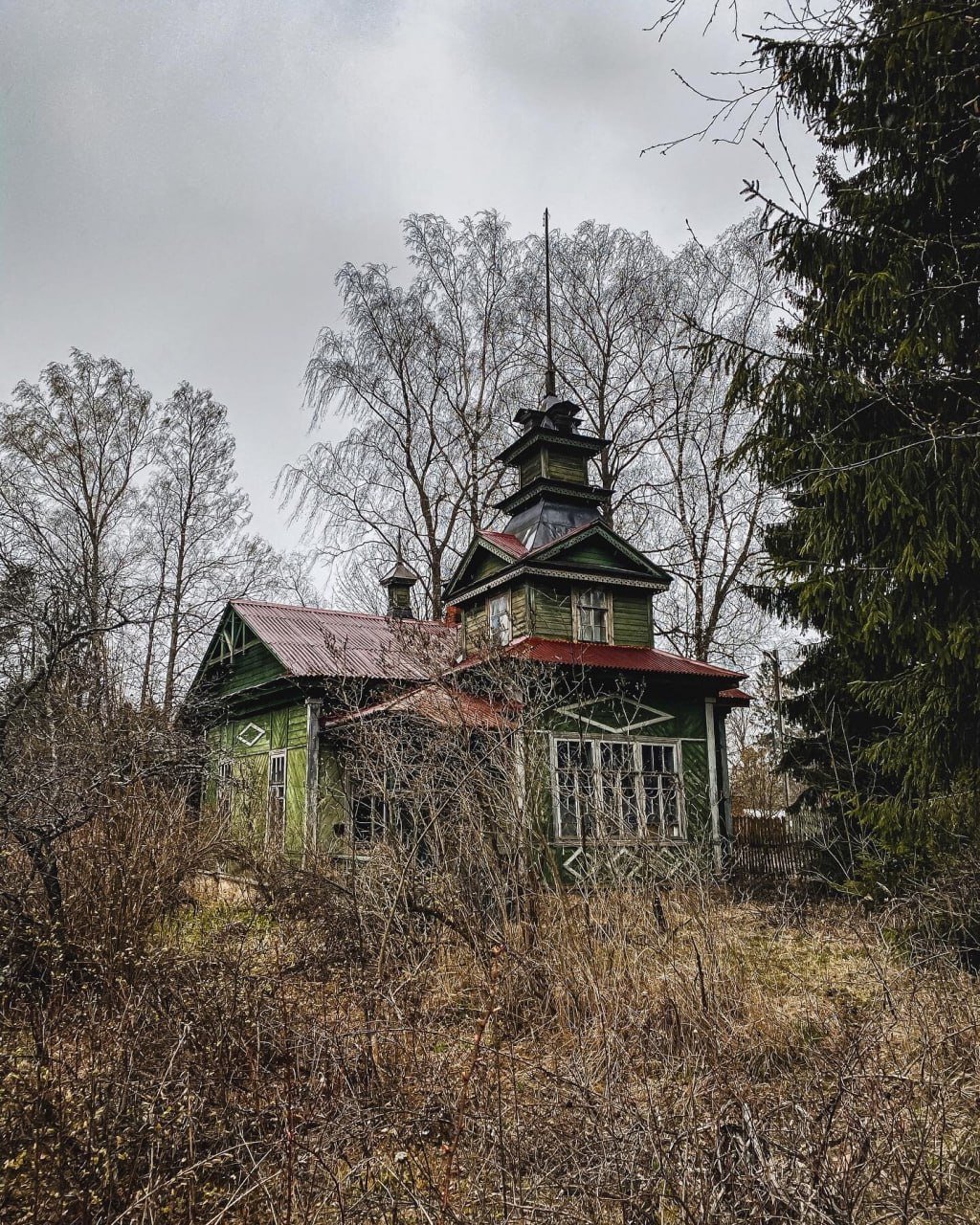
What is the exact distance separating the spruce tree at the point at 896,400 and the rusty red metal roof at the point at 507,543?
26.5 feet

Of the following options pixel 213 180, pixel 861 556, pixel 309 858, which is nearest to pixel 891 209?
pixel 861 556

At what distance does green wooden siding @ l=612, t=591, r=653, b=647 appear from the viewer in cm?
1549

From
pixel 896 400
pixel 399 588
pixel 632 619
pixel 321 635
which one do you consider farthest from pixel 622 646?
pixel 896 400

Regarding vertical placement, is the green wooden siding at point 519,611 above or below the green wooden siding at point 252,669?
above

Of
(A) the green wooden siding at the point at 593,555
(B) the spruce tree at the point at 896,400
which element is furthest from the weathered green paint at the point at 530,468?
(B) the spruce tree at the point at 896,400

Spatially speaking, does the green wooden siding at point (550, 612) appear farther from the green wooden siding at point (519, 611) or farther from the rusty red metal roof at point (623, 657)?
the rusty red metal roof at point (623, 657)

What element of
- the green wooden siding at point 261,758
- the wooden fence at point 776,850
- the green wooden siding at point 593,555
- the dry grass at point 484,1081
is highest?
the green wooden siding at point 593,555

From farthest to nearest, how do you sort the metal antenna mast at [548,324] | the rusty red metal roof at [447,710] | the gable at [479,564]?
the metal antenna mast at [548,324], the gable at [479,564], the rusty red metal roof at [447,710]

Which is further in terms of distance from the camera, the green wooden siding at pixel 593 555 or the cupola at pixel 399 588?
the cupola at pixel 399 588

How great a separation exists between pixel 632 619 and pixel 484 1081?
12.3 metres

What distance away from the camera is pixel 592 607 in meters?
15.3

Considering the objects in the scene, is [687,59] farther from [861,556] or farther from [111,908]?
[111,908]

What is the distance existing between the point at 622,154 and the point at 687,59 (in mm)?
525

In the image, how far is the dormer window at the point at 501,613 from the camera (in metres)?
15.1
